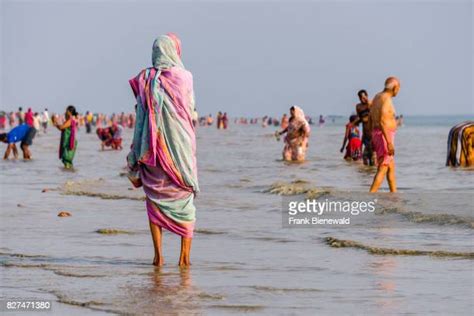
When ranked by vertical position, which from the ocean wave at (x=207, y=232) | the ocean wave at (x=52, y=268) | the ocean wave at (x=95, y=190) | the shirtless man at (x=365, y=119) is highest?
the shirtless man at (x=365, y=119)

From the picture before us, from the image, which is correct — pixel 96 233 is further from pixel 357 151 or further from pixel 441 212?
pixel 357 151

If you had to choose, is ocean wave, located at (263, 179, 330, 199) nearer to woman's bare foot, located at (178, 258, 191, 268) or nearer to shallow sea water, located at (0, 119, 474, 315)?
shallow sea water, located at (0, 119, 474, 315)

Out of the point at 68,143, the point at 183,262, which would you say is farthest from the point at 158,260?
the point at 68,143

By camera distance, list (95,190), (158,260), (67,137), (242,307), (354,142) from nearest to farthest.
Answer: (242,307)
(158,260)
(95,190)
(67,137)
(354,142)

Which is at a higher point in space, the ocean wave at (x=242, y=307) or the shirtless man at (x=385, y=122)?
the shirtless man at (x=385, y=122)

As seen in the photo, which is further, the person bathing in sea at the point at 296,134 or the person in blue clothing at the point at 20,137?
the person in blue clothing at the point at 20,137

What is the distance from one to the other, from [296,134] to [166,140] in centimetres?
1809

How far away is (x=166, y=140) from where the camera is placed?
841cm

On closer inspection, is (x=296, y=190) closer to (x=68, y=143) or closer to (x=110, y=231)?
(x=110, y=231)

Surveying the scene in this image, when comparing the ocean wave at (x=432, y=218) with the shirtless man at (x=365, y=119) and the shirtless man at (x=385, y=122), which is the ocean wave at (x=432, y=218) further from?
the shirtless man at (x=365, y=119)

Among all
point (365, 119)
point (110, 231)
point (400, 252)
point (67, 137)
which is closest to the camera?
point (400, 252)

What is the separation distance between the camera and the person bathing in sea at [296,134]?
25.8 metres

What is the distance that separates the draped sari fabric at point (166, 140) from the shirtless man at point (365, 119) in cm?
1300

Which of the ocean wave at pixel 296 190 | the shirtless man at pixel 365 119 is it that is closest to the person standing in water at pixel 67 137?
the shirtless man at pixel 365 119
